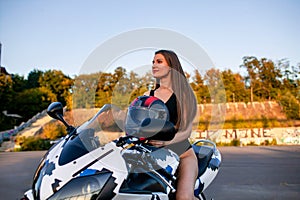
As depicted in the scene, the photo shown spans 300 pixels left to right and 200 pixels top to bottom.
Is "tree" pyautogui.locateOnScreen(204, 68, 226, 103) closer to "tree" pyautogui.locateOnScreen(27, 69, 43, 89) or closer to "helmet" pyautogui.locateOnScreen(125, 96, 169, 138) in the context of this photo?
"helmet" pyautogui.locateOnScreen(125, 96, 169, 138)

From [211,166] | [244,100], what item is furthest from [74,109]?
[244,100]

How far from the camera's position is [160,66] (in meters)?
2.78

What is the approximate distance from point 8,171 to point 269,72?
111 ft

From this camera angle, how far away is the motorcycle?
1.95 metres

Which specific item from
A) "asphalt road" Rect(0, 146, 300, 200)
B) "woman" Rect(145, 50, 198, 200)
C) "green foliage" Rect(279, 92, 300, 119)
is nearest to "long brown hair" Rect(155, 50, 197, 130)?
"woman" Rect(145, 50, 198, 200)

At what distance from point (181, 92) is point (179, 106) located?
0.16m

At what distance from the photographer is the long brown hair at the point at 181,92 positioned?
255cm

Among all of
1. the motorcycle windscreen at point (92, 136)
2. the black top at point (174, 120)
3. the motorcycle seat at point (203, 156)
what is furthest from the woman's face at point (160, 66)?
the motorcycle seat at point (203, 156)

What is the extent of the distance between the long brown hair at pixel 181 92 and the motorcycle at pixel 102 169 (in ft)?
0.99

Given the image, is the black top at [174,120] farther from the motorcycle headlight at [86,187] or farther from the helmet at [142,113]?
the motorcycle headlight at [86,187]

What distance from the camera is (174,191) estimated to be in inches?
95.9

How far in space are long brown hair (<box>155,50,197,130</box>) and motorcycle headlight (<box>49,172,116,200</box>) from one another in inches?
31.6

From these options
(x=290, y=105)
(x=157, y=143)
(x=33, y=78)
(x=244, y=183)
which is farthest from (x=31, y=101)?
(x=157, y=143)

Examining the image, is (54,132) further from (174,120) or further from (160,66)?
(174,120)
